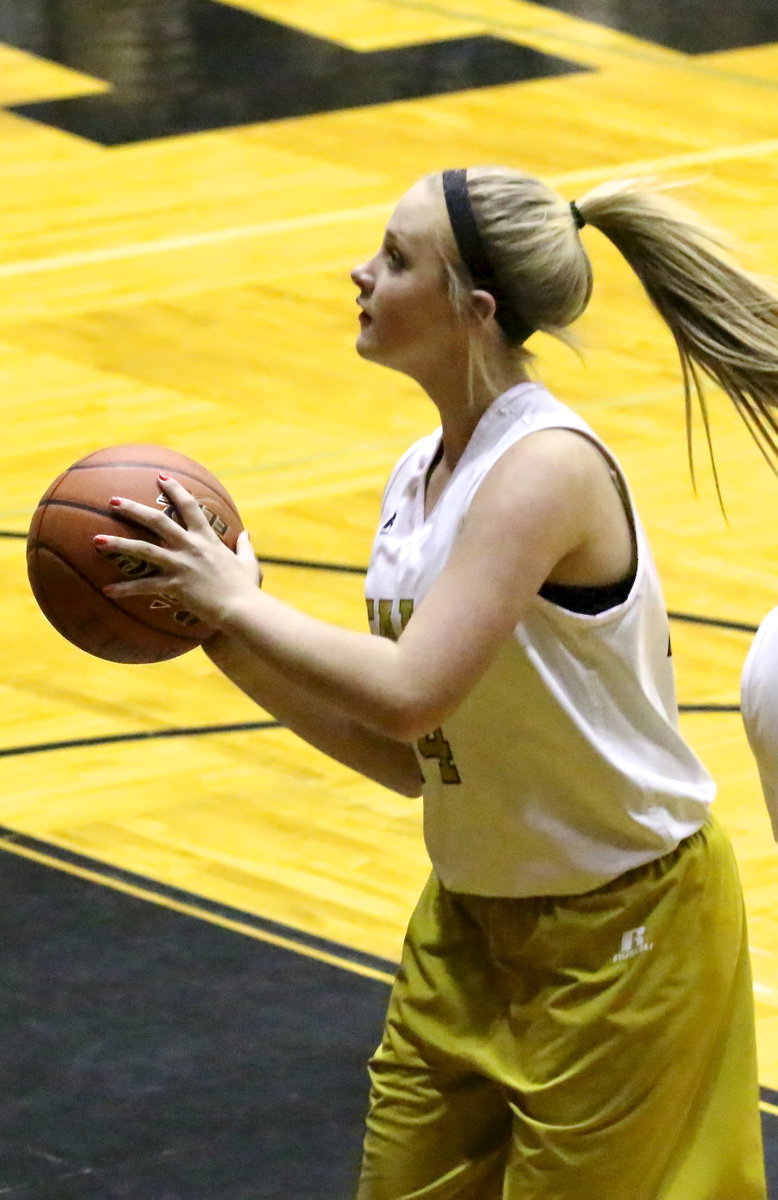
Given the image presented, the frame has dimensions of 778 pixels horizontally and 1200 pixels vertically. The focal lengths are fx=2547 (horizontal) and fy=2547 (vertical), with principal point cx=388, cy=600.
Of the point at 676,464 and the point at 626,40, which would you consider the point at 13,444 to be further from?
the point at 626,40

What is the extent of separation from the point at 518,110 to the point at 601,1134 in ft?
25.9

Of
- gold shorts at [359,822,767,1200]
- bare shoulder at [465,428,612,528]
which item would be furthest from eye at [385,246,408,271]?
gold shorts at [359,822,767,1200]

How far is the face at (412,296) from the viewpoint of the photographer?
258 cm

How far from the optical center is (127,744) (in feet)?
17.0

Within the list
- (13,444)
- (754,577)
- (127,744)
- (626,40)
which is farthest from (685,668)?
(626,40)

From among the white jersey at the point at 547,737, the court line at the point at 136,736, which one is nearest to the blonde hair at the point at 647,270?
the white jersey at the point at 547,737

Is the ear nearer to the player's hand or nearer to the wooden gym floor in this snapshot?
the wooden gym floor

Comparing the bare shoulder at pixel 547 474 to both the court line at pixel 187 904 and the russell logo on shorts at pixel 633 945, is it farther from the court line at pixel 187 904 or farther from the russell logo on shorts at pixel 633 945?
the court line at pixel 187 904

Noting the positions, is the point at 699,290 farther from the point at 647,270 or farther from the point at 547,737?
the point at 547,737

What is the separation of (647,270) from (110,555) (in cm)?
64

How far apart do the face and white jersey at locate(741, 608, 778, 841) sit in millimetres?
640

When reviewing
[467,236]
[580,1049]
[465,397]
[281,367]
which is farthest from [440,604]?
[281,367]

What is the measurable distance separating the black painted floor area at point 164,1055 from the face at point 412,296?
149 centimetres

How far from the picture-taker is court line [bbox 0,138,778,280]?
8406 millimetres
